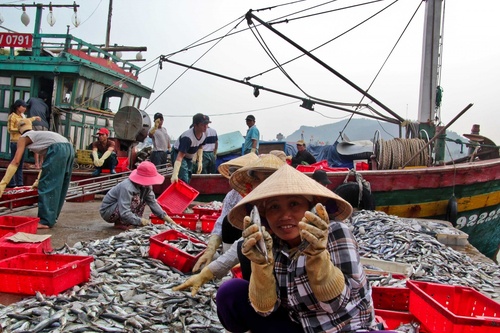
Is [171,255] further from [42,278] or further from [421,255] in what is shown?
[421,255]

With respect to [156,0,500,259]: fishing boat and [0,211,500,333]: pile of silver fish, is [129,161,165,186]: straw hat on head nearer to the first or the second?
[0,211,500,333]: pile of silver fish

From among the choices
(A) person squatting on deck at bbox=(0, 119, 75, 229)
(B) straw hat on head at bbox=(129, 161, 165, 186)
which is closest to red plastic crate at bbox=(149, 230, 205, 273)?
(B) straw hat on head at bbox=(129, 161, 165, 186)

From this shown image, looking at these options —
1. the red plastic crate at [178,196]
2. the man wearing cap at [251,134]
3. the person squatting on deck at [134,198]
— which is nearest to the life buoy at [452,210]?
the man wearing cap at [251,134]

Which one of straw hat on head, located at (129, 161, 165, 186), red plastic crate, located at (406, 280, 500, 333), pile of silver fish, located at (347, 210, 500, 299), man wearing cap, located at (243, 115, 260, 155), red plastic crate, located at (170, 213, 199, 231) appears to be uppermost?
man wearing cap, located at (243, 115, 260, 155)

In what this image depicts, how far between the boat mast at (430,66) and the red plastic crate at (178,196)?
20.1 ft

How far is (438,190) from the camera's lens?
846cm

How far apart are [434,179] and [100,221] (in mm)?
6389

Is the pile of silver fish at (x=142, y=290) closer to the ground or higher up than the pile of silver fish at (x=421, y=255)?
closer to the ground

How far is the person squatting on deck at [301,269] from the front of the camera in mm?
1714

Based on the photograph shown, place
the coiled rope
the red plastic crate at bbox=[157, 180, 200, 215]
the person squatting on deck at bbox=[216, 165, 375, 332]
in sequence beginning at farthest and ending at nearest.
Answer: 1. the coiled rope
2. the red plastic crate at bbox=[157, 180, 200, 215]
3. the person squatting on deck at bbox=[216, 165, 375, 332]

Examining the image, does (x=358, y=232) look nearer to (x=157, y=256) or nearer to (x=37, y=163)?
(x=157, y=256)

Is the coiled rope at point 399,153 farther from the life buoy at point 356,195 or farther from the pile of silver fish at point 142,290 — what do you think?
the pile of silver fish at point 142,290

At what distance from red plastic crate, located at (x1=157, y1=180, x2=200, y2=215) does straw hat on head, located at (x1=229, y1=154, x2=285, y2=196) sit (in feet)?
13.3

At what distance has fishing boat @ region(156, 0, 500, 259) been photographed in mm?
8375
